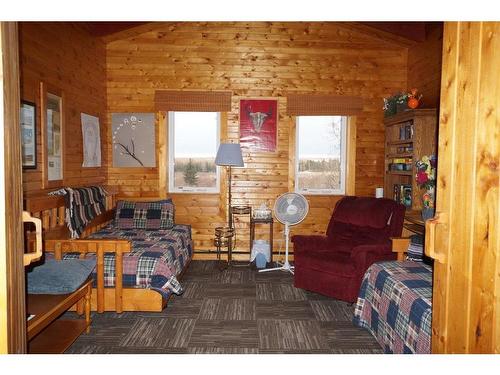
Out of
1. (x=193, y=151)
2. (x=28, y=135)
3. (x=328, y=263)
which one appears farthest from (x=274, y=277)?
(x=28, y=135)

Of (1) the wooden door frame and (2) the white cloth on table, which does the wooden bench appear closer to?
(1) the wooden door frame

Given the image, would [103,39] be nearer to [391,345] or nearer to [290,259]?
[290,259]

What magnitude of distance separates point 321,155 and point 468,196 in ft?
15.2

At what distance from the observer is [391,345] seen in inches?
111

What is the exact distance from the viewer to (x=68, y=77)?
187 inches

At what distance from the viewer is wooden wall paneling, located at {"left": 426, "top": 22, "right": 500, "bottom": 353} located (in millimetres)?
1335

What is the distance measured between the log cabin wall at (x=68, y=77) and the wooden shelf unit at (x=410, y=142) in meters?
3.82

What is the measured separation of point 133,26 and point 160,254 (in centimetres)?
326

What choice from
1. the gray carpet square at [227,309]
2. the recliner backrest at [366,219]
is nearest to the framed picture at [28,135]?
the gray carpet square at [227,309]

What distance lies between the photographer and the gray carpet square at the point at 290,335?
315cm

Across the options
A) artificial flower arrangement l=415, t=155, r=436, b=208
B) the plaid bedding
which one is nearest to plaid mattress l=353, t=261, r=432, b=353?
artificial flower arrangement l=415, t=155, r=436, b=208

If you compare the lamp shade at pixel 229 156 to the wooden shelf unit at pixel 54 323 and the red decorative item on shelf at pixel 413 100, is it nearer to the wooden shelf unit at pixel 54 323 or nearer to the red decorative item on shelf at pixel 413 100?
the red decorative item on shelf at pixel 413 100
